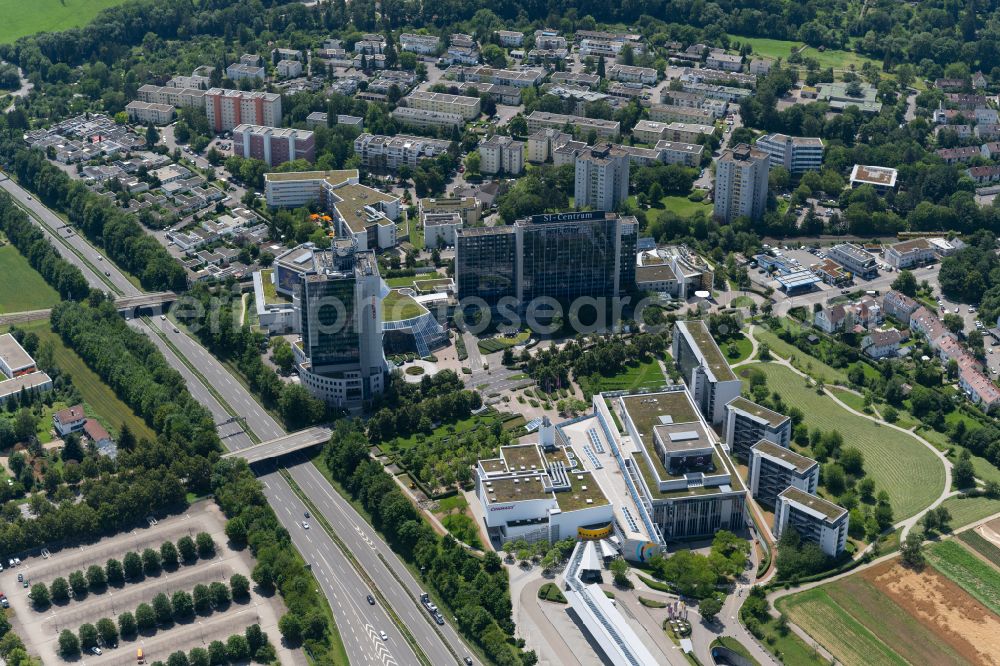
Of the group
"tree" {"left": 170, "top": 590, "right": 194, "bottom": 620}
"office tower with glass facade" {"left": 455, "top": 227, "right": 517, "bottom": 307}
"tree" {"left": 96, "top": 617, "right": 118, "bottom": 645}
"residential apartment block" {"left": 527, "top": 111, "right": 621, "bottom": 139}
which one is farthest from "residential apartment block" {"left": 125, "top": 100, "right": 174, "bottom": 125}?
"tree" {"left": 96, "top": 617, "right": 118, "bottom": 645}

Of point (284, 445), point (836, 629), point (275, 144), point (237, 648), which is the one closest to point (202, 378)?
point (284, 445)

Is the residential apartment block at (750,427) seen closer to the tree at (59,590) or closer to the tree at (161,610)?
the tree at (161,610)

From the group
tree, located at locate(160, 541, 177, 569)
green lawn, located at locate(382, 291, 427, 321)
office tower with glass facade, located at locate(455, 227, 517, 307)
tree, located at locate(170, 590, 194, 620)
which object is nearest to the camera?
tree, located at locate(170, 590, 194, 620)

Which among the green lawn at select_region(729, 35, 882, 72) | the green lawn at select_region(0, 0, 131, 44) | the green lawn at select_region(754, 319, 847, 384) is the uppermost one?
the green lawn at select_region(0, 0, 131, 44)

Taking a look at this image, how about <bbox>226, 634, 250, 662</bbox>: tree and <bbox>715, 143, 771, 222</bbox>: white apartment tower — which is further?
<bbox>715, 143, 771, 222</bbox>: white apartment tower

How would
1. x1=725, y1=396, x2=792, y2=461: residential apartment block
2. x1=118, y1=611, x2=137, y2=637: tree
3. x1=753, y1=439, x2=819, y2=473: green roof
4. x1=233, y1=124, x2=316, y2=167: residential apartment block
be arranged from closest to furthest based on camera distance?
x1=118, y1=611, x2=137, y2=637: tree < x1=753, y1=439, x2=819, y2=473: green roof < x1=725, y1=396, x2=792, y2=461: residential apartment block < x1=233, y1=124, x2=316, y2=167: residential apartment block

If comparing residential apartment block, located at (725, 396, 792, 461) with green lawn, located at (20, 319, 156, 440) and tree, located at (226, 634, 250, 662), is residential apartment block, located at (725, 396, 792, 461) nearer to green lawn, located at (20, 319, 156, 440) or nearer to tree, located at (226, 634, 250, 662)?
tree, located at (226, 634, 250, 662)
